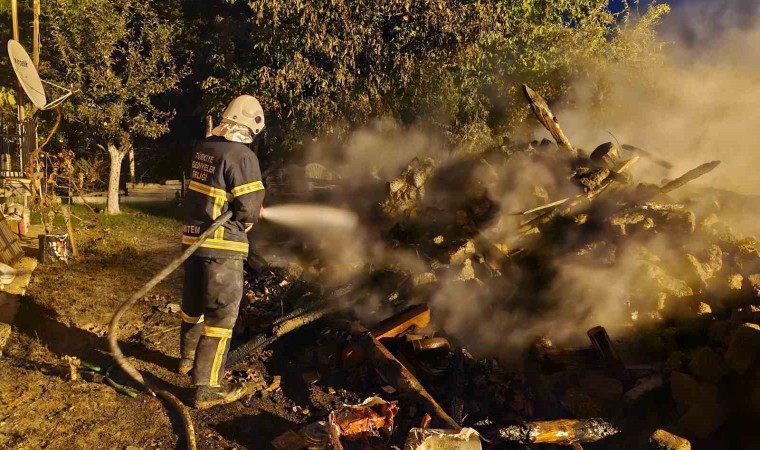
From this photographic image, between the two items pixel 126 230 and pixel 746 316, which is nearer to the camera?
pixel 746 316

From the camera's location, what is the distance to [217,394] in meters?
3.77

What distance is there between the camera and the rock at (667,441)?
3.10 metres

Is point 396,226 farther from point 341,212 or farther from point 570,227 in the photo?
point 570,227

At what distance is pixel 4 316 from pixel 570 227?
5.90m

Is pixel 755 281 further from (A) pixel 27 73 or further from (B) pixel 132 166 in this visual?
(B) pixel 132 166

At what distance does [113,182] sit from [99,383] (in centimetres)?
892

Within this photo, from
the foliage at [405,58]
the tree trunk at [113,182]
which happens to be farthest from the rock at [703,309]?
the tree trunk at [113,182]

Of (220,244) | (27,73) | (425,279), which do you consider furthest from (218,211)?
(27,73)

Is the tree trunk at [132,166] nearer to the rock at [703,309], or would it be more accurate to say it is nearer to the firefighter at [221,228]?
the firefighter at [221,228]

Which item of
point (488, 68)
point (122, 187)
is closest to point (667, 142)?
point (488, 68)

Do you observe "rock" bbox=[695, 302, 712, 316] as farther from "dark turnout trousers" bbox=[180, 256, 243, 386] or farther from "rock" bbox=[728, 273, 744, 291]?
"dark turnout trousers" bbox=[180, 256, 243, 386]

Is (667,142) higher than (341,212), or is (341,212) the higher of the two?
(667,142)

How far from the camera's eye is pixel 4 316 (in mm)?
4816

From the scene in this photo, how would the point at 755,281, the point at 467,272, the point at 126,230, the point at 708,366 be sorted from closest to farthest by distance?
the point at 708,366 → the point at 755,281 → the point at 467,272 → the point at 126,230
